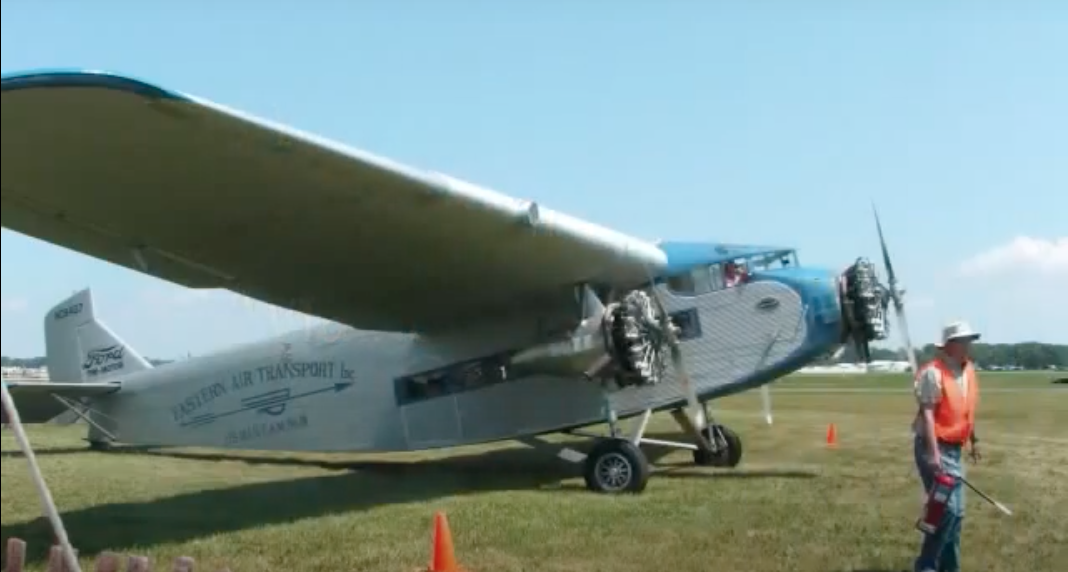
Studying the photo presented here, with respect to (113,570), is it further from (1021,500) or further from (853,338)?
(853,338)

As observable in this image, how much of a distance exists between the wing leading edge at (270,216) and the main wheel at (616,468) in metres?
1.74

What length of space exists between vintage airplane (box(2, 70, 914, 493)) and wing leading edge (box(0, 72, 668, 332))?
21mm

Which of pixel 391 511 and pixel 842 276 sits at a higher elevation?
pixel 842 276

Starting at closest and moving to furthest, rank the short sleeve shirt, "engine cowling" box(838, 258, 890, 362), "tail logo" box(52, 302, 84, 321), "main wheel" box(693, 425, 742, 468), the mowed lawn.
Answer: "tail logo" box(52, 302, 84, 321) → the short sleeve shirt → the mowed lawn → "engine cowling" box(838, 258, 890, 362) → "main wheel" box(693, 425, 742, 468)

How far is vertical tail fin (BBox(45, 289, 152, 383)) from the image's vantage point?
5.39 meters

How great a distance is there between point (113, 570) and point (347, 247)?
4546 millimetres

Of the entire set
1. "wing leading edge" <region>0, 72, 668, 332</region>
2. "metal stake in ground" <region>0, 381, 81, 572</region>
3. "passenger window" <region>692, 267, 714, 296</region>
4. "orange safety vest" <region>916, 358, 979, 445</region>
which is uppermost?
"wing leading edge" <region>0, 72, 668, 332</region>

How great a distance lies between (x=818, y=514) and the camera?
28.1 feet

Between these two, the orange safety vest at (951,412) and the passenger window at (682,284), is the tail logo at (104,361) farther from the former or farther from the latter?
the orange safety vest at (951,412)

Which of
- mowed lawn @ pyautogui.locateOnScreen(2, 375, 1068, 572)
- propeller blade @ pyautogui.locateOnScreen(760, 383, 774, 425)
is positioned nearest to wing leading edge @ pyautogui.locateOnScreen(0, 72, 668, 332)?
mowed lawn @ pyautogui.locateOnScreen(2, 375, 1068, 572)

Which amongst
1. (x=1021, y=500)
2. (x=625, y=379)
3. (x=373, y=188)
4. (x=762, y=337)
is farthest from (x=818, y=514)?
(x=373, y=188)

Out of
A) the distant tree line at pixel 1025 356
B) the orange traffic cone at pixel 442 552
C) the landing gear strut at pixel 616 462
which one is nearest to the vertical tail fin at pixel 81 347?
the orange traffic cone at pixel 442 552

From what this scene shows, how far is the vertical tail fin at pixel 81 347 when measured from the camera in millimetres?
5388

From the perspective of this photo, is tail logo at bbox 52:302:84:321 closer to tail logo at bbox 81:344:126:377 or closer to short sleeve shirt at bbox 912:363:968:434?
tail logo at bbox 81:344:126:377
